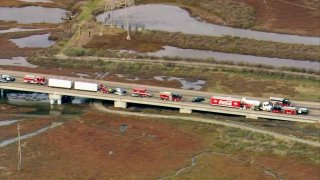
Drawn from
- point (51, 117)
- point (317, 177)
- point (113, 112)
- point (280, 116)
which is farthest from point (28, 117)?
point (317, 177)

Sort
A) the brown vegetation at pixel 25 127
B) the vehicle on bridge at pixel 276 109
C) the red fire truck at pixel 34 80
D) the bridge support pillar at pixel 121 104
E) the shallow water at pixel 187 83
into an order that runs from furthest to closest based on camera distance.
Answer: the shallow water at pixel 187 83, the red fire truck at pixel 34 80, the bridge support pillar at pixel 121 104, the vehicle on bridge at pixel 276 109, the brown vegetation at pixel 25 127

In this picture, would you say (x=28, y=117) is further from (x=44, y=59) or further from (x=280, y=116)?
(x=280, y=116)

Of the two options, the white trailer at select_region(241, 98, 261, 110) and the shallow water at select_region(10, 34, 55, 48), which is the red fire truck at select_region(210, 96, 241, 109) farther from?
the shallow water at select_region(10, 34, 55, 48)

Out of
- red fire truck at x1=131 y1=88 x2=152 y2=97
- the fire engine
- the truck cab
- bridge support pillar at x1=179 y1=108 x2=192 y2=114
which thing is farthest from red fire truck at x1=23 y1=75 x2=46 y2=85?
the fire engine

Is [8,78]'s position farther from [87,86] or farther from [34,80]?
[87,86]

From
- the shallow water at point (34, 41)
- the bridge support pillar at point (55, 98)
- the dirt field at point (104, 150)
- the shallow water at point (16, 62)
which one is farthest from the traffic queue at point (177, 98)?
the shallow water at point (34, 41)

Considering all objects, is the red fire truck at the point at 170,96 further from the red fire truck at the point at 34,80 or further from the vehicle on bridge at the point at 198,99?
the red fire truck at the point at 34,80
